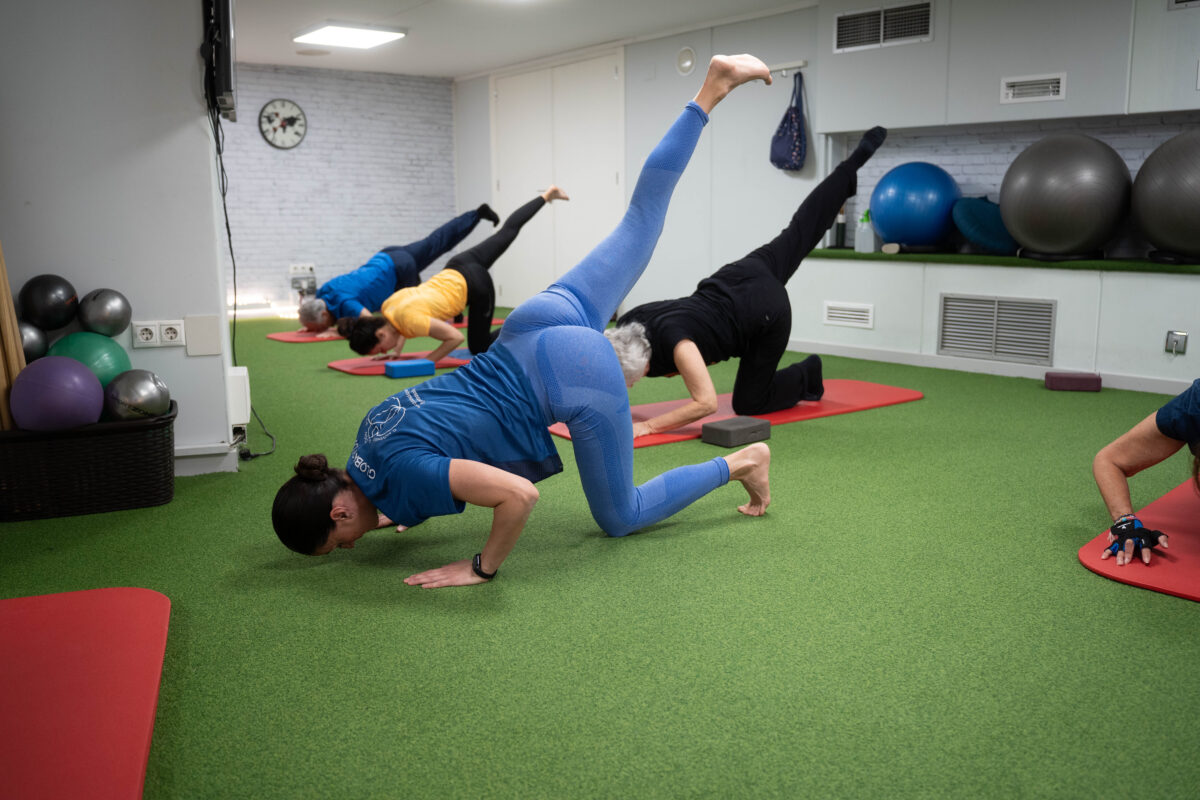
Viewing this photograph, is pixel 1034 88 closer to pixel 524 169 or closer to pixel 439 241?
pixel 439 241

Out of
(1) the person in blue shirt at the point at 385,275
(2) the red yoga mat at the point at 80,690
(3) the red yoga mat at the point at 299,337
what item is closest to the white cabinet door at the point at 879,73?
(1) the person in blue shirt at the point at 385,275

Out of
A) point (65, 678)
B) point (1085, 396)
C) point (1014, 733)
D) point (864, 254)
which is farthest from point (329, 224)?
point (1014, 733)

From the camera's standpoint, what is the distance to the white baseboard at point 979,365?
5.09 m

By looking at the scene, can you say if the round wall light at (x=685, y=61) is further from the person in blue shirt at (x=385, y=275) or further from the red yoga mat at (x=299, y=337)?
the red yoga mat at (x=299, y=337)

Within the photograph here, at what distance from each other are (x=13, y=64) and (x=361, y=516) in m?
2.33

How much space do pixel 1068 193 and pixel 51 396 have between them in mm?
5036

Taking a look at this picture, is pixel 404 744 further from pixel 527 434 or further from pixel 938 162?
pixel 938 162

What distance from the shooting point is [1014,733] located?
1761 millimetres

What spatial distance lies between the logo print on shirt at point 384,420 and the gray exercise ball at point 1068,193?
425 centimetres

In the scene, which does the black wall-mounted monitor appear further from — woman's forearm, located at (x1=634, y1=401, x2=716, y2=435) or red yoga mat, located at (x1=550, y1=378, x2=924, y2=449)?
woman's forearm, located at (x1=634, y1=401, x2=716, y2=435)

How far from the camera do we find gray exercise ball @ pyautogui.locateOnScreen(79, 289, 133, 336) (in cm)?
338

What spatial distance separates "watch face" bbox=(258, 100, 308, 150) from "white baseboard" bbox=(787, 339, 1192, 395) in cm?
622

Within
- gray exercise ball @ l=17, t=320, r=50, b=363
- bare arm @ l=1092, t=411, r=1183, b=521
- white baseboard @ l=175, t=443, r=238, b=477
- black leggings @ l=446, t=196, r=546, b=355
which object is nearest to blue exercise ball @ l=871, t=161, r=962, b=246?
black leggings @ l=446, t=196, r=546, b=355

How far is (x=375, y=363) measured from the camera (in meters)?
6.42
